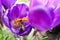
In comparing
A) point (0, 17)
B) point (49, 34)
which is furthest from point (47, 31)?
point (0, 17)

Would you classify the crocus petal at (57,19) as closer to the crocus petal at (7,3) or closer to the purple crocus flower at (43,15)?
the purple crocus flower at (43,15)

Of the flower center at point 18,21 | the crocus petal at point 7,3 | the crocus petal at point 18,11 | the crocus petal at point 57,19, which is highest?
the crocus petal at point 7,3

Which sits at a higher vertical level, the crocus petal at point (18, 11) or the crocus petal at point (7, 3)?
the crocus petal at point (7, 3)

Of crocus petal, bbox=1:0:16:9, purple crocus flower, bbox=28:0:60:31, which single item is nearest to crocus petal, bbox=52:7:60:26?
purple crocus flower, bbox=28:0:60:31

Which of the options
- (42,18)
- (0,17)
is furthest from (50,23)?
(0,17)

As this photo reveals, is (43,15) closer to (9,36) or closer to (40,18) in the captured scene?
(40,18)

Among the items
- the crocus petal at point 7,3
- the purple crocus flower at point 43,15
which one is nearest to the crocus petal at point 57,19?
the purple crocus flower at point 43,15

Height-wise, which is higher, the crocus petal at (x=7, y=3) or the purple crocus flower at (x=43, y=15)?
the crocus petal at (x=7, y=3)

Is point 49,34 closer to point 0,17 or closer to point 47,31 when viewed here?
point 47,31
